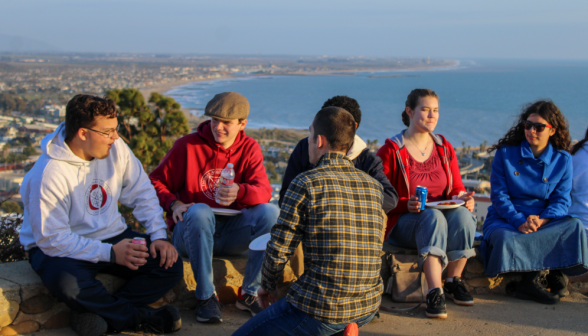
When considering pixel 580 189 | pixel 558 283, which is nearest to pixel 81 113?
pixel 558 283

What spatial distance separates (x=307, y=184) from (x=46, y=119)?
48508 mm

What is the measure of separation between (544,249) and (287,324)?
256 centimetres

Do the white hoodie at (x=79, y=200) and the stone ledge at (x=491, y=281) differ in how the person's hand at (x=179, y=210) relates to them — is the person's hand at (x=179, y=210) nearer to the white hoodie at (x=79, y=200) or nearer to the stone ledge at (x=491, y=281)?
the white hoodie at (x=79, y=200)

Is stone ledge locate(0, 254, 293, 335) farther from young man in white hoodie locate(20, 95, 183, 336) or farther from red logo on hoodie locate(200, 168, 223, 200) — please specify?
red logo on hoodie locate(200, 168, 223, 200)

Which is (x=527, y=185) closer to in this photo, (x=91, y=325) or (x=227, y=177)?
(x=227, y=177)

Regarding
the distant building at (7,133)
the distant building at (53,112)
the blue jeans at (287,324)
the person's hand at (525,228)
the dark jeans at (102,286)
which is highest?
the person's hand at (525,228)

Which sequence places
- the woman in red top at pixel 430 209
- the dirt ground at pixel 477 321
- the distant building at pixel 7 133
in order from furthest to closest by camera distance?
the distant building at pixel 7 133, the woman in red top at pixel 430 209, the dirt ground at pixel 477 321

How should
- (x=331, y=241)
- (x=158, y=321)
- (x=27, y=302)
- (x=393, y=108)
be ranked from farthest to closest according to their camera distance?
1. (x=393, y=108)
2. (x=158, y=321)
3. (x=27, y=302)
4. (x=331, y=241)

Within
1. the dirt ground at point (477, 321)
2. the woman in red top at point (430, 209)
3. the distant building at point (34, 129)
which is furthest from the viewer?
the distant building at point (34, 129)

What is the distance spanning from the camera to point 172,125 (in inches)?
622

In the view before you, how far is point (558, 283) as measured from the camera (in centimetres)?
383

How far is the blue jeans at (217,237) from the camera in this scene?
3.12 m

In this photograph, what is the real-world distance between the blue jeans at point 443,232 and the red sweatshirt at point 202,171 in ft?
3.97

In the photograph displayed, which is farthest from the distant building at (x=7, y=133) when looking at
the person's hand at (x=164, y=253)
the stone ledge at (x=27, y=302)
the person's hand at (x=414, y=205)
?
the person's hand at (x=414, y=205)
